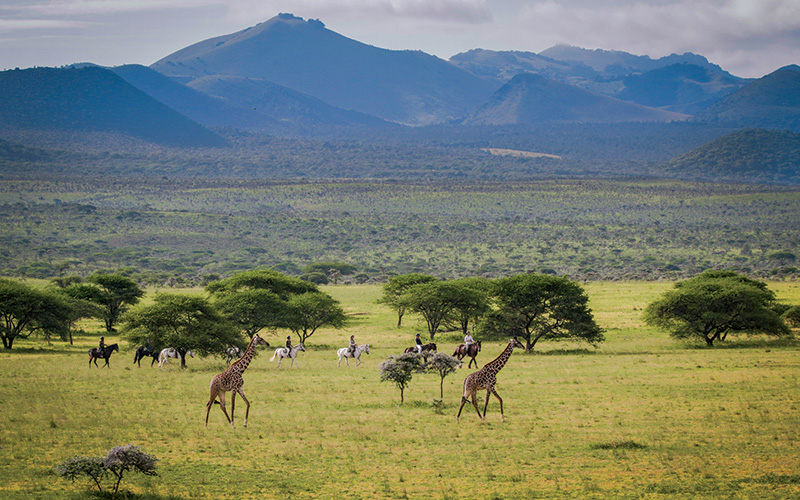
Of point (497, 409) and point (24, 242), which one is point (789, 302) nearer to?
point (497, 409)

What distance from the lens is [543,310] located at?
42.3 metres

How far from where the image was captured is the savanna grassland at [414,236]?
410ft

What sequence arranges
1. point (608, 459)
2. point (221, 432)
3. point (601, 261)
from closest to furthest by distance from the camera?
1. point (608, 459)
2. point (221, 432)
3. point (601, 261)

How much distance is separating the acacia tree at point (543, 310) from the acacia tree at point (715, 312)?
13.6 feet

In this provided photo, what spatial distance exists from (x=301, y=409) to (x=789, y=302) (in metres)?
44.7

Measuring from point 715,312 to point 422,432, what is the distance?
26574 millimetres

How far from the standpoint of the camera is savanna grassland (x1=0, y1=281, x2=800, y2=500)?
1688 cm

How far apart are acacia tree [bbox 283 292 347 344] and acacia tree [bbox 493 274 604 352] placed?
10.4 metres

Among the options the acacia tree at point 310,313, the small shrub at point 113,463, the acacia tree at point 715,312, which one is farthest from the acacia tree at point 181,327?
the acacia tree at point 715,312

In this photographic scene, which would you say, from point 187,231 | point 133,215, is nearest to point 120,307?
point 187,231

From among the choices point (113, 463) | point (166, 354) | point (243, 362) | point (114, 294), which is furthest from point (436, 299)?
point (113, 463)

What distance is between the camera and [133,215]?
169 m

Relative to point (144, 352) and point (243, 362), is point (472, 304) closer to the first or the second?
point (144, 352)

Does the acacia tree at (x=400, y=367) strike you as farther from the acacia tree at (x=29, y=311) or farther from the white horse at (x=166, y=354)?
the acacia tree at (x=29, y=311)
